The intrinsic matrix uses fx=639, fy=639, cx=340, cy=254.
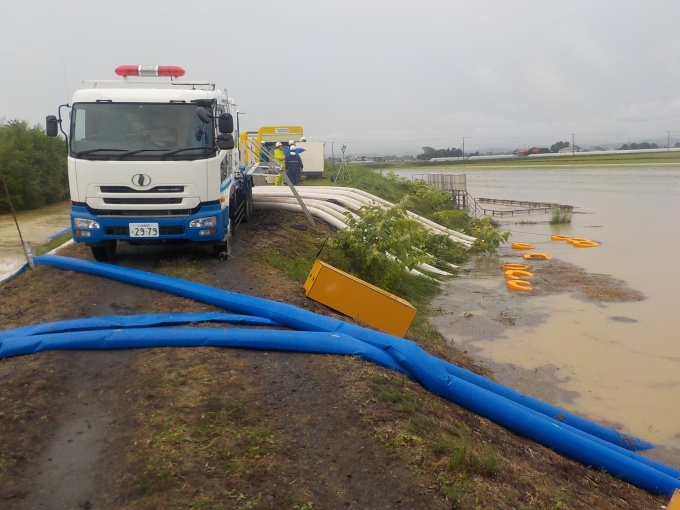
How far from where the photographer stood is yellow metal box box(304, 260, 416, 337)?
811 centimetres

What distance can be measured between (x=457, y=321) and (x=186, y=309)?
560 cm

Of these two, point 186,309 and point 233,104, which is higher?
point 233,104

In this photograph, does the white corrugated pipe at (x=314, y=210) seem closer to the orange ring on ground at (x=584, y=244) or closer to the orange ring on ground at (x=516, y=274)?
the orange ring on ground at (x=516, y=274)

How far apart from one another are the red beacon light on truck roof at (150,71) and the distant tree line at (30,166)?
38.8ft

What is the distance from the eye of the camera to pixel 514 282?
47.4ft

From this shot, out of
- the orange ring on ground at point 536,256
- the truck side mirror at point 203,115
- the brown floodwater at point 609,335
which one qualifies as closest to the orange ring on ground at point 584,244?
the brown floodwater at point 609,335

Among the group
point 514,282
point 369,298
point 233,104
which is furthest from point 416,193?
point 369,298

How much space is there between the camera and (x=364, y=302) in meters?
8.14

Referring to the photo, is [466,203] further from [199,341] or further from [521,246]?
[199,341]

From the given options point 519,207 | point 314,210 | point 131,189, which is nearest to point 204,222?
point 131,189

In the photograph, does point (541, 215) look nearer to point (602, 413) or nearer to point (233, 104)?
point (233, 104)

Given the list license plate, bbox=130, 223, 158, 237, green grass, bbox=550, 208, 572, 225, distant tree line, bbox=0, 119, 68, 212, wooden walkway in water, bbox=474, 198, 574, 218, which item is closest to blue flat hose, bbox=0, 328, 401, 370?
license plate, bbox=130, 223, 158, 237

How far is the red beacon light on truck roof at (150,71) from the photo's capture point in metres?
10.5

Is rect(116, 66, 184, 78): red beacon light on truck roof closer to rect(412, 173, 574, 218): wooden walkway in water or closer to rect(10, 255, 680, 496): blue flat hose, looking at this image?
rect(10, 255, 680, 496): blue flat hose
